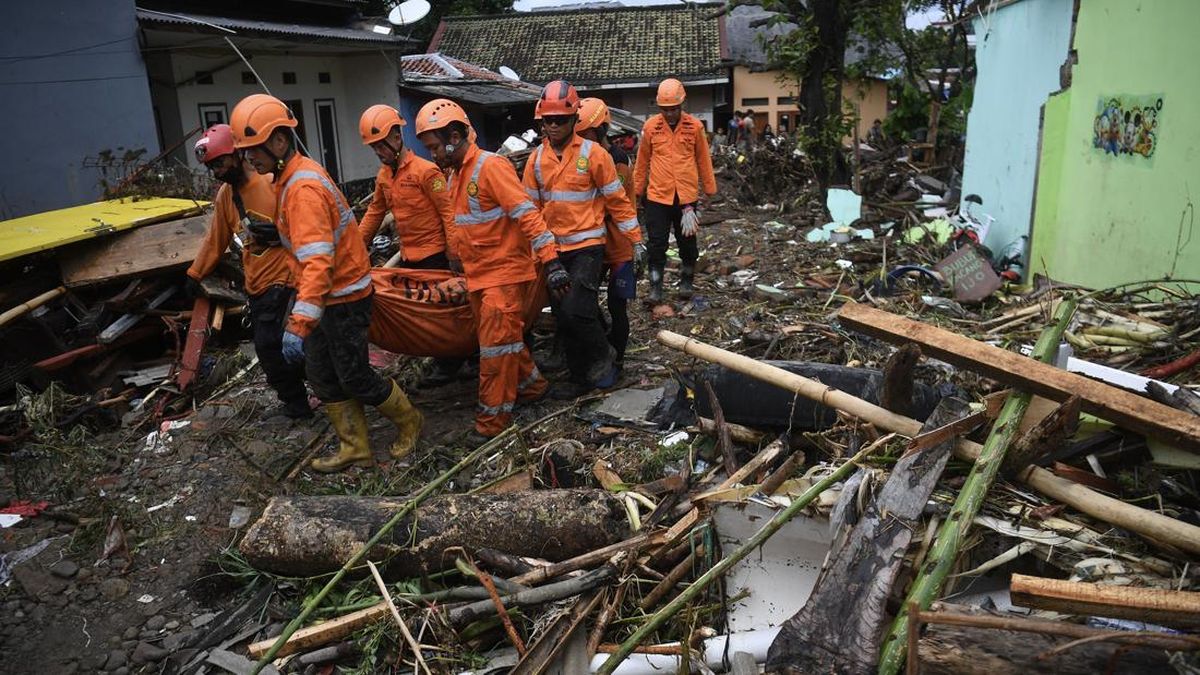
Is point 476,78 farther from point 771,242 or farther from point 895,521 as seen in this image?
point 895,521

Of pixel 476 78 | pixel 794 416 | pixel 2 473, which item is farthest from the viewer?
pixel 476 78

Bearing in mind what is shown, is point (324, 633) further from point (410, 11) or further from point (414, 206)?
point (410, 11)

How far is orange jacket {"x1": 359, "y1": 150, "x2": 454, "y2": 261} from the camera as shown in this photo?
18.2 ft

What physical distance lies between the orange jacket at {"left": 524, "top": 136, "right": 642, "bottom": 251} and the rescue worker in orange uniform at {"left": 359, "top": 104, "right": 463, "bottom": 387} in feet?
2.31

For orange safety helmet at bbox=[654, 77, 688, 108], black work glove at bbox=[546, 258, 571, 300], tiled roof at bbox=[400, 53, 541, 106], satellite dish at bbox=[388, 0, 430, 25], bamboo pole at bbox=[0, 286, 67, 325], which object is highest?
satellite dish at bbox=[388, 0, 430, 25]

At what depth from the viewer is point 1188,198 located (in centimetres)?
545

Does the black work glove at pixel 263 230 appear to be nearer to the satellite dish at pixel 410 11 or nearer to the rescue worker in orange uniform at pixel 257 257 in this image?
the rescue worker in orange uniform at pixel 257 257

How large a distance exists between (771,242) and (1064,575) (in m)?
7.43

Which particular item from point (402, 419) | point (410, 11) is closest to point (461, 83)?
point (410, 11)

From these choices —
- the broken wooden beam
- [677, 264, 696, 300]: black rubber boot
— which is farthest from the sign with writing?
the broken wooden beam

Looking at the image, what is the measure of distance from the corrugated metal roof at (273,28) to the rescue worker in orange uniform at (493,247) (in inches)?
248

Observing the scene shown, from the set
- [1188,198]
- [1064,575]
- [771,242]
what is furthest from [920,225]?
[1064,575]

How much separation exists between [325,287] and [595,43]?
25935 mm

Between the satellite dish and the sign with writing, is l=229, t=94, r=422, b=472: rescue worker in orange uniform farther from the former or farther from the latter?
the satellite dish
